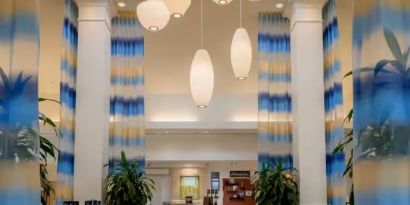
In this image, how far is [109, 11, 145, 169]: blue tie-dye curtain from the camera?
7.66 meters

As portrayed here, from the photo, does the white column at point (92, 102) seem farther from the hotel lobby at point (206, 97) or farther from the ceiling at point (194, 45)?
the ceiling at point (194, 45)

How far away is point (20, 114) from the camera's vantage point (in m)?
1.90

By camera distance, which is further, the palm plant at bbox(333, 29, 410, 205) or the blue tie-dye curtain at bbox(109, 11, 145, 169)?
the blue tie-dye curtain at bbox(109, 11, 145, 169)

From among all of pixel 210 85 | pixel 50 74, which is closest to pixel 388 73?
pixel 210 85

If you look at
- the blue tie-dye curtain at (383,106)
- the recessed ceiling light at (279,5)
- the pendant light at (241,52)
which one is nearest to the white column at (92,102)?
the recessed ceiling light at (279,5)

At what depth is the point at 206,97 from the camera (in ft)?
16.4

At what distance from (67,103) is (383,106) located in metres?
5.85

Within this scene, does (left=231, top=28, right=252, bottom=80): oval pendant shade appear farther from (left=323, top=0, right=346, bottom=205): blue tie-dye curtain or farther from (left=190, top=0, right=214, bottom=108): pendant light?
(left=323, top=0, right=346, bottom=205): blue tie-dye curtain

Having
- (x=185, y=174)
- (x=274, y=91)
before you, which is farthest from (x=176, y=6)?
(x=185, y=174)

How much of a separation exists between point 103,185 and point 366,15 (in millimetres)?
5862

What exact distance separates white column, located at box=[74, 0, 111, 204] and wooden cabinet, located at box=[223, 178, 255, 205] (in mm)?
10856

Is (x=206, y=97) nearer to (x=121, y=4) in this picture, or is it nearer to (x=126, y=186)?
(x=126, y=186)

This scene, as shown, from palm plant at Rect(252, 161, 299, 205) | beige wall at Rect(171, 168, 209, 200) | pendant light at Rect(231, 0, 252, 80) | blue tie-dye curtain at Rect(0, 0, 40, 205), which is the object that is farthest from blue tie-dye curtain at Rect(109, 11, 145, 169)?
beige wall at Rect(171, 168, 209, 200)

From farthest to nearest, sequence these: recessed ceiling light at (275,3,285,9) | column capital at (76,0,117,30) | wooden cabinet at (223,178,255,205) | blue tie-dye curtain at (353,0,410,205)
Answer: wooden cabinet at (223,178,255,205) < recessed ceiling light at (275,3,285,9) < column capital at (76,0,117,30) < blue tie-dye curtain at (353,0,410,205)
